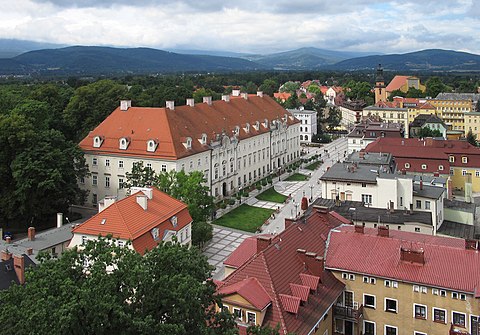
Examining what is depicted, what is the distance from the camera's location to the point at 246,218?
51.7 meters

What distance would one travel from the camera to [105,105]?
65.1m

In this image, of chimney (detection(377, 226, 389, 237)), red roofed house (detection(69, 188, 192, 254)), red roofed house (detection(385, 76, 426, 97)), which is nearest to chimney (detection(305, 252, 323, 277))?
chimney (detection(377, 226, 389, 237))

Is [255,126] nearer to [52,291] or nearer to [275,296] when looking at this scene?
[275,296]

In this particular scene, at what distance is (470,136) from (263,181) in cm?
4511

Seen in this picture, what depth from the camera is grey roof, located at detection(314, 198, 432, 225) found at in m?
38.1

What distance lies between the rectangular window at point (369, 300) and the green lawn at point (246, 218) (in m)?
22.8

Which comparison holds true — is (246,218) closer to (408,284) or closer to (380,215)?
(380,215)

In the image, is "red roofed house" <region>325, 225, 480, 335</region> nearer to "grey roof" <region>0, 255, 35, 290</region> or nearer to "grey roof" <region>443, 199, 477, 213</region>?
"grey roof" <region>0, 255, 35, 290</region>

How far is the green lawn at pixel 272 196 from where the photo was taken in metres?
59.3

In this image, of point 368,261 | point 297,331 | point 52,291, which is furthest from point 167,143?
point 52,291

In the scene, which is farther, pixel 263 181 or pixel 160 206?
pixel 263 181

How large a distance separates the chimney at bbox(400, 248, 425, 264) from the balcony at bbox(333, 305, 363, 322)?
3391 mm

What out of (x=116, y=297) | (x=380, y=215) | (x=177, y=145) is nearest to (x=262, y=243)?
(x=116, y=297)

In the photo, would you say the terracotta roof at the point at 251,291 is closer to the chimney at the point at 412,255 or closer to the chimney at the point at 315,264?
the chimney at the point at 315,264
